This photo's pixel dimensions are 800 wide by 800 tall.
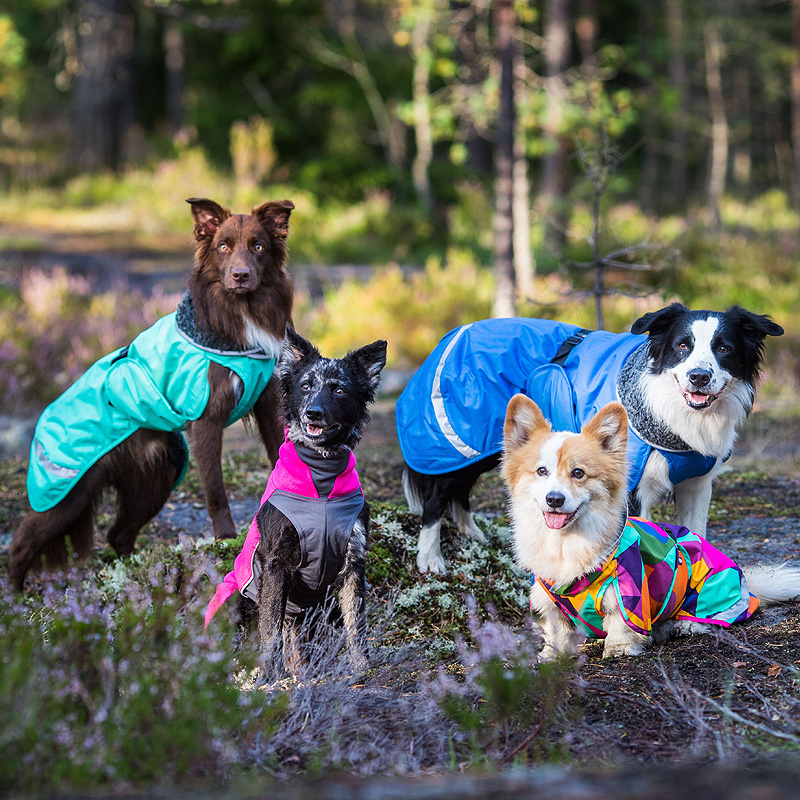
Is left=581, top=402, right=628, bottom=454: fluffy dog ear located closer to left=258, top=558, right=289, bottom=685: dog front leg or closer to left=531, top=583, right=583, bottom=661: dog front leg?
left=531, top=583, right=583, bottom=661: dog front leg

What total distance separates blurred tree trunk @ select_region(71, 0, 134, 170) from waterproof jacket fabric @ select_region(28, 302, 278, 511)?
14.5 meters

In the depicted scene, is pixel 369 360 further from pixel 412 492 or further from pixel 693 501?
pixel 693 501

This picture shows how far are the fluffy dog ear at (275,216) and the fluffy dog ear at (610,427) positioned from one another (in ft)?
7.04

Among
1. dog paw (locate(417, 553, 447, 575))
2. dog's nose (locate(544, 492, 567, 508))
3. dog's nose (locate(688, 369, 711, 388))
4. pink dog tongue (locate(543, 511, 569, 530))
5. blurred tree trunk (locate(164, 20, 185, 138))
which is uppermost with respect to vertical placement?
blurred tree trunk (locate(164, 20, 185, 138))

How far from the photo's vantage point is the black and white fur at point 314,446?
12.5 ft

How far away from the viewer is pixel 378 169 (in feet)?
57.1

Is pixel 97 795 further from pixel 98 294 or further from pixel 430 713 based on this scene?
pixel 98 294

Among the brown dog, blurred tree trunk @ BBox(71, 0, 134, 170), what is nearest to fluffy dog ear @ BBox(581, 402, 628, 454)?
the brown dog

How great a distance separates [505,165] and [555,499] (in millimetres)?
7265

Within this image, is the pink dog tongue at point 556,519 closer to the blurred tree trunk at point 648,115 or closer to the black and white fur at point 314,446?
the black and white fur at point 314,446

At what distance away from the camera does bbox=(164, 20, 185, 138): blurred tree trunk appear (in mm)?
24609

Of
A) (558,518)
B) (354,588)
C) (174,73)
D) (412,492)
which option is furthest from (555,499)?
(174,73)

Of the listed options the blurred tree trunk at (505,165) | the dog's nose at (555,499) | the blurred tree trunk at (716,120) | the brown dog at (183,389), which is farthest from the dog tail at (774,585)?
the blurred tree trunk at (716,120)

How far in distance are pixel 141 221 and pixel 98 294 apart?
5.14 metres
